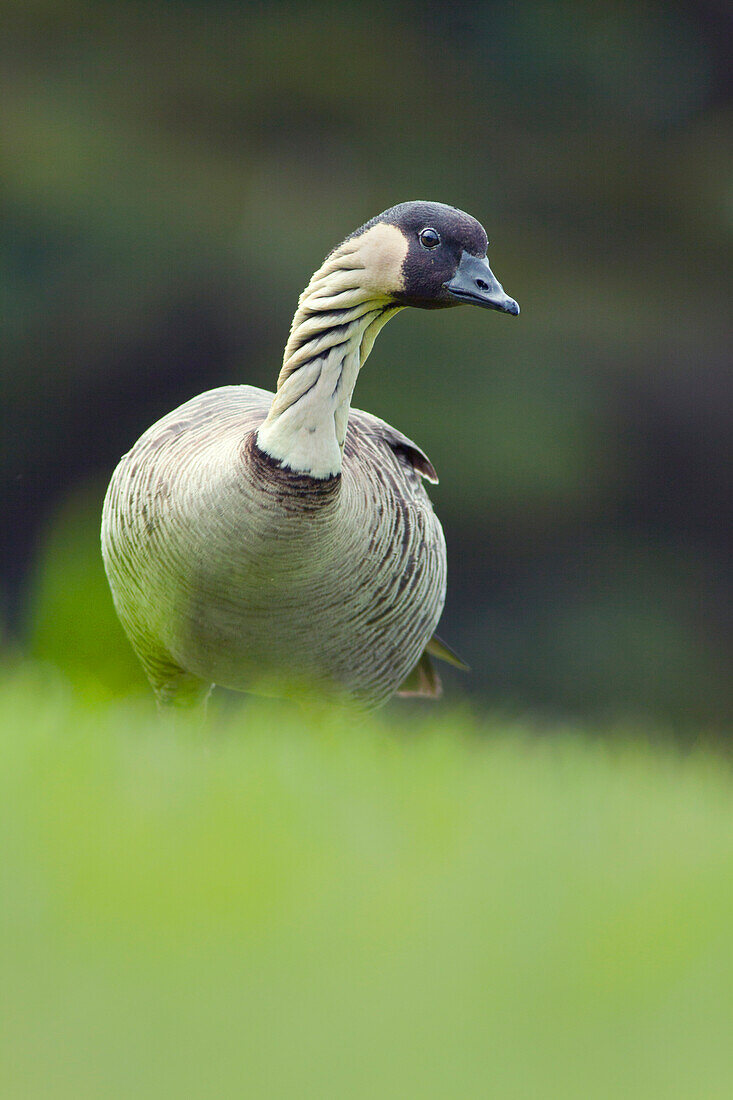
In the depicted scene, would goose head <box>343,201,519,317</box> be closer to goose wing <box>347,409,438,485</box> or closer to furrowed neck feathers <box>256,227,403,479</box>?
furrowed neck feathers <box>256,227,403,479</box>

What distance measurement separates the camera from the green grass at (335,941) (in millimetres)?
1366

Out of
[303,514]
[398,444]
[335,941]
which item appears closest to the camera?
[335,941]

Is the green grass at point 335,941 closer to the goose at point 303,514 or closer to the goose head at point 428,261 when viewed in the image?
the goose at point 303,514

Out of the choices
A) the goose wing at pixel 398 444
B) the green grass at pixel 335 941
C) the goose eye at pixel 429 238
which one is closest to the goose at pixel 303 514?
the goose eye at pixel 429 238

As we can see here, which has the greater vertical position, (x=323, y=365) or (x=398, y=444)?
(x=323, y=365)

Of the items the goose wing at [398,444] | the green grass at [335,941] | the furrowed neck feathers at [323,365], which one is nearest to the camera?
the green grass at [335,941]

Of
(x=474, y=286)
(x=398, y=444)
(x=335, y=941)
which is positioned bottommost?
(x=335, y=941)

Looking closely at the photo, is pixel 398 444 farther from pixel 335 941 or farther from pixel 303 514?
pixel 335 941

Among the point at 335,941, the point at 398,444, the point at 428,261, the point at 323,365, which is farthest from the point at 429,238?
the point at 335,941

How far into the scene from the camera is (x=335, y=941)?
1.51 meters

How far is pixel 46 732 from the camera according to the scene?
211 cm

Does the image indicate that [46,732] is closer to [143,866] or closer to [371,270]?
[143,866]

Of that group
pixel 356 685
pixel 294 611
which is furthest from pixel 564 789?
pixel 356 685

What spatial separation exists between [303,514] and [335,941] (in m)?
2.11
